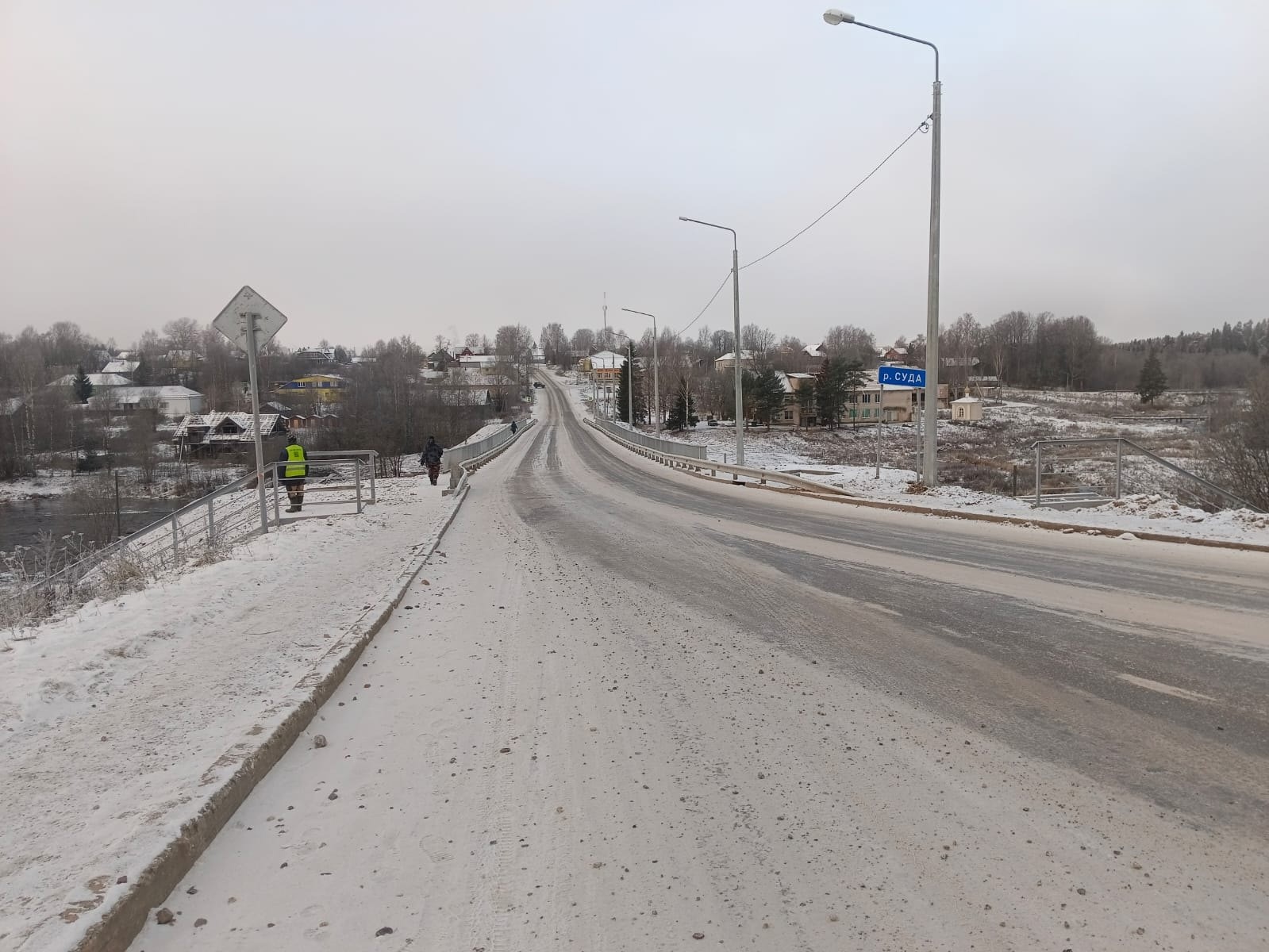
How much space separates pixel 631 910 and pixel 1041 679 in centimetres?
364

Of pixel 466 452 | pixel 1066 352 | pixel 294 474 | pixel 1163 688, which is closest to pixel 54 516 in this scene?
pixel 466 452

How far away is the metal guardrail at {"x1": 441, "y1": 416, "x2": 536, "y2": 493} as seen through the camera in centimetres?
2280

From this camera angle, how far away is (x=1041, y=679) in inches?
197

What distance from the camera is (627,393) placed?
7456 cm

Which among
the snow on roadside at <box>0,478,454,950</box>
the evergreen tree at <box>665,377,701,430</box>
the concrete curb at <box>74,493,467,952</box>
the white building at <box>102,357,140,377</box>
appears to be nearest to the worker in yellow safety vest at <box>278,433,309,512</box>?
the snow on roadside at <box>0,478,454,950</box>

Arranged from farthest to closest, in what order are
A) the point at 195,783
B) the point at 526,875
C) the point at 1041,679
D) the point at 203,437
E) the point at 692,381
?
the point at 692,381 < the point at 203,437 < the point at 1041,679 < the point at 195,783 < the point at 526,875

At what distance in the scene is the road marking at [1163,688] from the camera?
457 centimetres

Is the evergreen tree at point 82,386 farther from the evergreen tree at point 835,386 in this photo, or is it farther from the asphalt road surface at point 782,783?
the asphalt road surface at point 782,783

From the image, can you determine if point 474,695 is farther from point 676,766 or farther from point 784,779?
point 784,779

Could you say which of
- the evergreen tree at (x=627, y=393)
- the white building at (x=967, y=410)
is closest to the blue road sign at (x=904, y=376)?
the evergreen tree at (x=627, y=393)

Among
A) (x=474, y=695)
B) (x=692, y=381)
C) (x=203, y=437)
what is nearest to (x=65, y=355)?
(x=203, y=437)

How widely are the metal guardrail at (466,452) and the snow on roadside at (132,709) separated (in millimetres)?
13654

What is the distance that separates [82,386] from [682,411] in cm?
7540

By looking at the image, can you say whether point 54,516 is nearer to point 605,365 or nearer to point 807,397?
point 807,397
